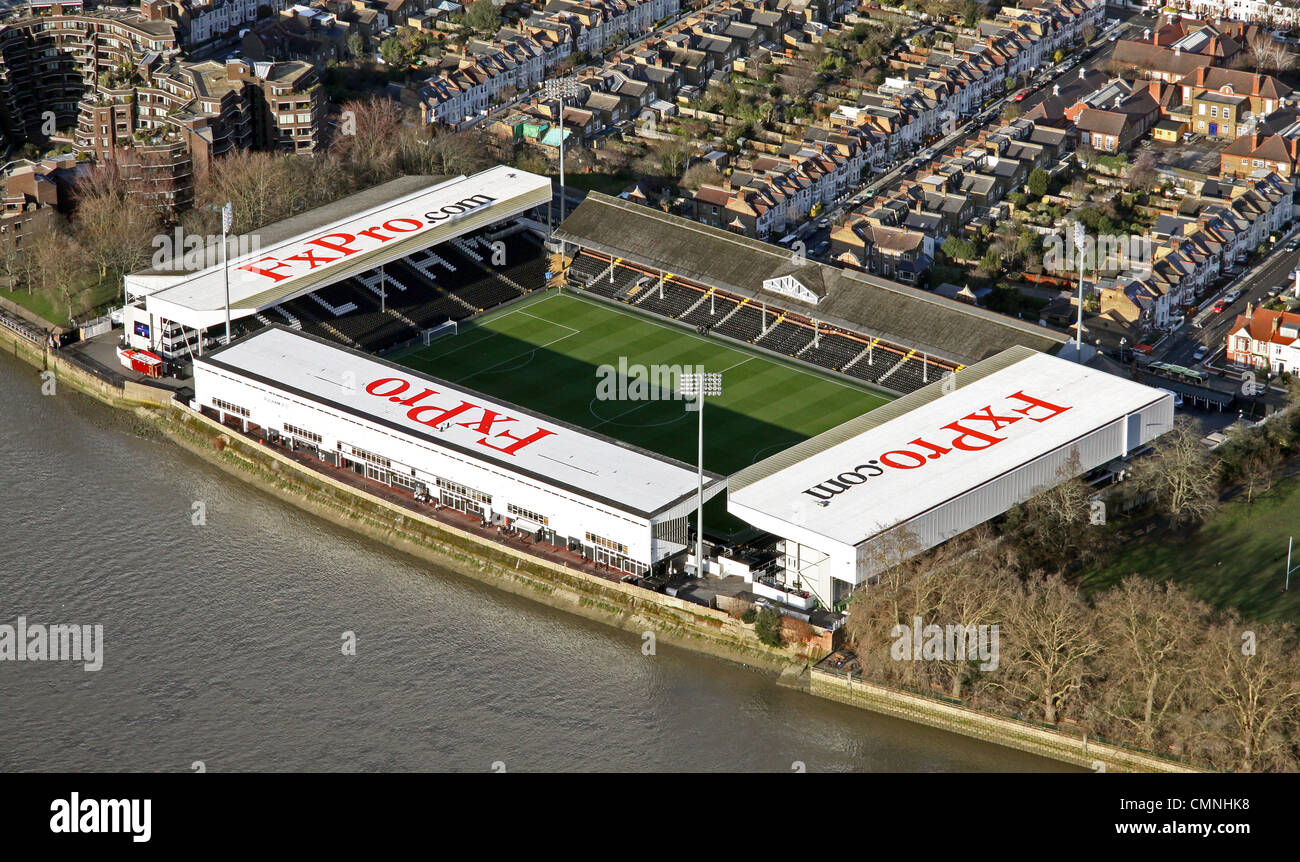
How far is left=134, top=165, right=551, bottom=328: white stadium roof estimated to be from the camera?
100312 mm

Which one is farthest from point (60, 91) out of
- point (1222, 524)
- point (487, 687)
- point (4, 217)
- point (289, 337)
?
point (1222, 524)

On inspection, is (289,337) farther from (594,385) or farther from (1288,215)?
(1288,215)

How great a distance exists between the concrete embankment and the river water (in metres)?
0.67

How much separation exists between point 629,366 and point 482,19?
54280 mm

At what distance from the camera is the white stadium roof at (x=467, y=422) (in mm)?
83625

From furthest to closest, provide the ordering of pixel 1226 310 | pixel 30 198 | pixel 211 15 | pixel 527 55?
pixel 211 15 → pixel 527 55 → pixel 30 198 → pixel 1226 310

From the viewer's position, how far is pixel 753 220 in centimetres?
11656

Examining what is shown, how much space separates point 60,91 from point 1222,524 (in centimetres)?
8282

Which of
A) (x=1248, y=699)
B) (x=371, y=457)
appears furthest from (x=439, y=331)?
(x=1248, y=699)

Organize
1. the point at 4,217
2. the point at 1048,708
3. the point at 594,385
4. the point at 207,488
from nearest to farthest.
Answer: the point at 1048,708 → the point at 207,488 → the point at 594,385 → the point at 4,217

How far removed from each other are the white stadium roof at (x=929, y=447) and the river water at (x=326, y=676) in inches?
279

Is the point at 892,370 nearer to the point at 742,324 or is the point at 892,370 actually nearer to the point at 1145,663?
the point at 742,324

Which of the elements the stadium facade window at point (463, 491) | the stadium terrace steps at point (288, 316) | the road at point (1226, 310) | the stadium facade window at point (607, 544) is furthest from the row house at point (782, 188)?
the stadium facade window at point (607, 544)

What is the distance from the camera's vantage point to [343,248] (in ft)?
347
